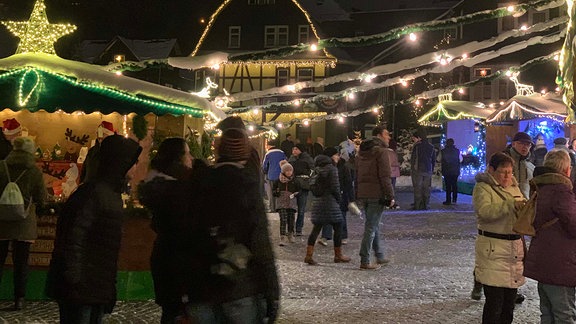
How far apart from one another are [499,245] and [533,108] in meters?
11.6

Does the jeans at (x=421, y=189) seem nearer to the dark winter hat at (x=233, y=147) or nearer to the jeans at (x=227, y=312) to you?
the dark winter hat at (x=233, y=147)

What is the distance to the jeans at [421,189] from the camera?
56.0 ft

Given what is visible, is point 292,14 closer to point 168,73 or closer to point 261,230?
point 168,73

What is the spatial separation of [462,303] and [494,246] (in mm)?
1940

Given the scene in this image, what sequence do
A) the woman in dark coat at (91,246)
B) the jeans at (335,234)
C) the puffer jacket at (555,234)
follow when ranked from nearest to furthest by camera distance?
the woman in dark coat at (91,246) < the puffer jacket at (555,234) < the jeans at (335,234)

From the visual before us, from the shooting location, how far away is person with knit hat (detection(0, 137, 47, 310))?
6.86 m

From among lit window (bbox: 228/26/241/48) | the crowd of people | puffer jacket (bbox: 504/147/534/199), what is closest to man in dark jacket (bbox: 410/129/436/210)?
puffer jacket (bbox: 504/147/534/199)

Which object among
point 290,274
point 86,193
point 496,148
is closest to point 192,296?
point 86,193

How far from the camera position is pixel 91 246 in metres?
3.98

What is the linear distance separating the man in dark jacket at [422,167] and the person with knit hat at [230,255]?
1385 centimetres

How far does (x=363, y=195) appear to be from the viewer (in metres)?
9.30

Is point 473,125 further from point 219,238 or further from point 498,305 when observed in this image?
point 219,238

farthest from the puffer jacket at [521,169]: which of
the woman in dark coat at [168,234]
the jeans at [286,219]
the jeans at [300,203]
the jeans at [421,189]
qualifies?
the jeans at [421,189]

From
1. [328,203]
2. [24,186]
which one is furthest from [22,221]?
[328,203]
